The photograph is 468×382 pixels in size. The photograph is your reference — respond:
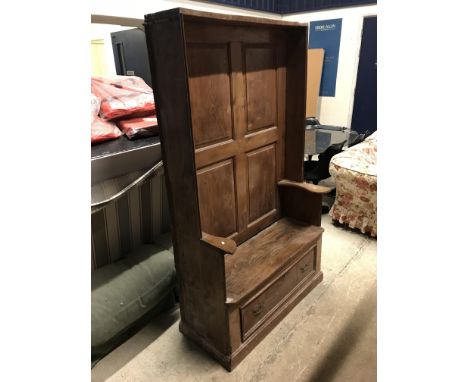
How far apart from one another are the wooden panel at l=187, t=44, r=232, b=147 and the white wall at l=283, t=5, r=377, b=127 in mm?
3326

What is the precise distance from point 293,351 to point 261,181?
1008 mm

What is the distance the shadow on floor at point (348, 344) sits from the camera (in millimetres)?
1620

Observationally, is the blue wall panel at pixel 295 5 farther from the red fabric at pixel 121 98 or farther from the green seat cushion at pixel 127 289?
the green seat cushion at pixel 127 289

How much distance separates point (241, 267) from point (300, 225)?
62cm

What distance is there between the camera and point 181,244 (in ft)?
5.26

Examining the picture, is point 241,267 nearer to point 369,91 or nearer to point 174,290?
point 174,290

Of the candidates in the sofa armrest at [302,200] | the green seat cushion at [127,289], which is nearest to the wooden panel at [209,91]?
the sofa armrest at [302,200]

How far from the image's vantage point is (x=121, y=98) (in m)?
1.95

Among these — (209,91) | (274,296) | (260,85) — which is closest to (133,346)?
(274,296)

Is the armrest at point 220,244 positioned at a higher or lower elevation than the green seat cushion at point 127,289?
higher

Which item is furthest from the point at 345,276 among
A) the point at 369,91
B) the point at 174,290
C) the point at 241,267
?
the point at 369,91

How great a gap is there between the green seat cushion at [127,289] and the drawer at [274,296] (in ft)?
1.83

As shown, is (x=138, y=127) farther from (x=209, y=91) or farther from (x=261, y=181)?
(x=261, y=181)

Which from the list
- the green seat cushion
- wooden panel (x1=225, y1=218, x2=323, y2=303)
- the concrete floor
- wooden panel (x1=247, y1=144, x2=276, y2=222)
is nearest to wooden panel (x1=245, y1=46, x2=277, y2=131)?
wooden panel (x1=247, y1=144, x2=276, y2=222)
